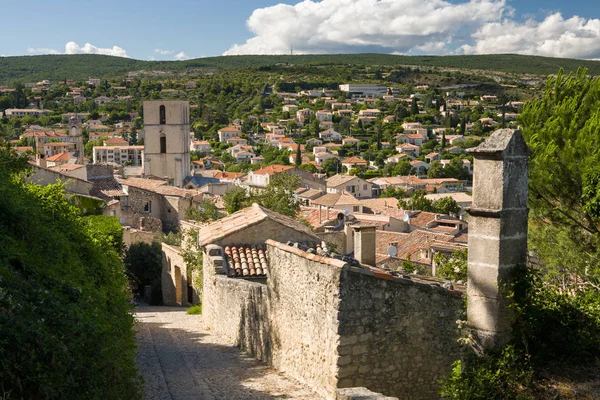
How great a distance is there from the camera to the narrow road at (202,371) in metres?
8.85

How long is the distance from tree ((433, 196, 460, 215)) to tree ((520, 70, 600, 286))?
4882 cm

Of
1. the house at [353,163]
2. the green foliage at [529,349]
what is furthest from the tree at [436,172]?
the green foliage at [529,349]

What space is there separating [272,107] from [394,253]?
146823 millimetres

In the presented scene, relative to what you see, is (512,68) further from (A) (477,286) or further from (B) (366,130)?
(A) (477,286)

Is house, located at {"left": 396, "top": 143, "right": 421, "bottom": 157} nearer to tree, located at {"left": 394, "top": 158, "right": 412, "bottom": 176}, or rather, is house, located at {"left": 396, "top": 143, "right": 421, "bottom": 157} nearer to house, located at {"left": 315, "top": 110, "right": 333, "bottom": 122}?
tree, located at {"left": 394, "top": 158, "right": 412, "bottom": 176}

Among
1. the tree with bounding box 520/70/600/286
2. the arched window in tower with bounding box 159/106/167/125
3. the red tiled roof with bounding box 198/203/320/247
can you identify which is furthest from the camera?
the arched window in tower with bounding box 159/106/167/125

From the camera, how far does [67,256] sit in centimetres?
859

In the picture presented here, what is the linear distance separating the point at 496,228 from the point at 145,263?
2026 cm

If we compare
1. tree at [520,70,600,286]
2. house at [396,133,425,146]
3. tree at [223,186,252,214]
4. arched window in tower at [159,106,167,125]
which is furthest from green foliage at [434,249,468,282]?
house at [396,133,425,146]

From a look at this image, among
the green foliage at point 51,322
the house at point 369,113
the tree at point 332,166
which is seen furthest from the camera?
the house at point 369,113

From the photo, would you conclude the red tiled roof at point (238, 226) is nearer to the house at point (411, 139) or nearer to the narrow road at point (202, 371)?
the narrow road at point (202, 371)

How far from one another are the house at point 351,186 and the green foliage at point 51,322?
69.2 metres

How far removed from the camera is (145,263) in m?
25.0

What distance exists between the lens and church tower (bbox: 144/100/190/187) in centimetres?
5944
